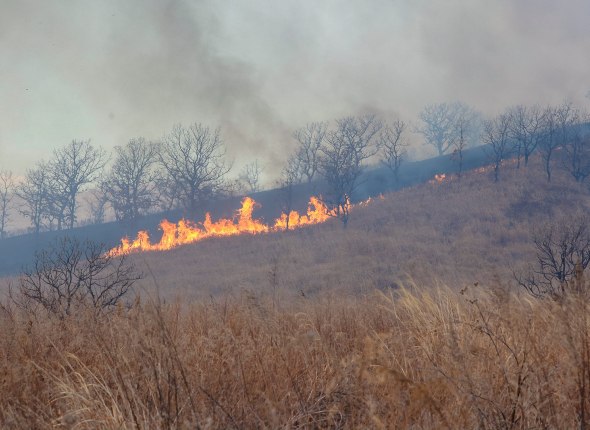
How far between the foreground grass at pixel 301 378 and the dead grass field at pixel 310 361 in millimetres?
18

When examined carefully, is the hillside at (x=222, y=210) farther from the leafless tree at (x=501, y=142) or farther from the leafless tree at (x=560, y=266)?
the leafless tree at (x=560, y=266)

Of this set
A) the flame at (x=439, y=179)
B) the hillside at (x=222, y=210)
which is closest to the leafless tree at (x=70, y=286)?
the hillside at (x=222, y=210)

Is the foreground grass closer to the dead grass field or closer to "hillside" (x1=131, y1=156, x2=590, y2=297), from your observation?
the dead grass field

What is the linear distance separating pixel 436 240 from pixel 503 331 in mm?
26259

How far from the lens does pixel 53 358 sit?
13.1 feet

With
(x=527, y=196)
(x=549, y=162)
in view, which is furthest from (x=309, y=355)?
(x=549, y=162)

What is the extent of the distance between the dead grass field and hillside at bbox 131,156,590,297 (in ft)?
4.17

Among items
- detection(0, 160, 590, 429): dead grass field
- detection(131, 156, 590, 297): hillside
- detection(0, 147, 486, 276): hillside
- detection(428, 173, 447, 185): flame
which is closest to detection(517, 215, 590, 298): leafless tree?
detection(0, 160, 590, 429): dead grass field

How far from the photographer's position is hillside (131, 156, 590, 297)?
2239cm

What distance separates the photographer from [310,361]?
12.3ft

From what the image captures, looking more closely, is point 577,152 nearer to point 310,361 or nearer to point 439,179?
point 439,179

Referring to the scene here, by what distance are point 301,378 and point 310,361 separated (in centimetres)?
37

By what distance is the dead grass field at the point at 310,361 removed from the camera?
7.44 ft

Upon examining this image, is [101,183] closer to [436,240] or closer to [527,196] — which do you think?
[436,240]
